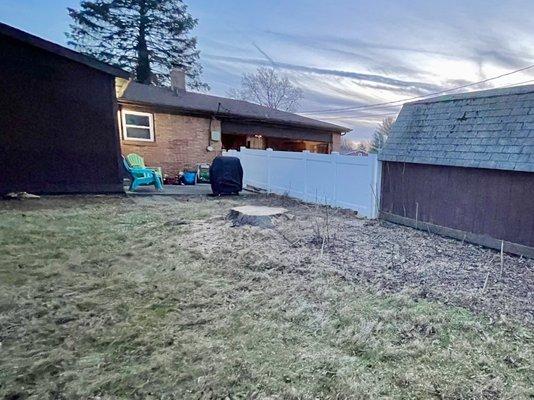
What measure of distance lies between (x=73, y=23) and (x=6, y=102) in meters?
14.9

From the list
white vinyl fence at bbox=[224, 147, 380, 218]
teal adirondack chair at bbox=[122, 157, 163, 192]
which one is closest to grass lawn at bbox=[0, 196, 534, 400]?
white vinyl fence at bbox=[224, 147, 380, 218]

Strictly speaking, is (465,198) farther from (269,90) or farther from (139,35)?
(269,90)

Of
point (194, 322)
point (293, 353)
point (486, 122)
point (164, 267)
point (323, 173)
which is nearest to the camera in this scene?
point (293, 353)

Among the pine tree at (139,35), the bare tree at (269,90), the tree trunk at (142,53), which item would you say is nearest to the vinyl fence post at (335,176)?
the pine tree at (139,35)

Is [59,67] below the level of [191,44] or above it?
below

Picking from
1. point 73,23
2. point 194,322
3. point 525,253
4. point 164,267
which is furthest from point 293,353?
point 73,23

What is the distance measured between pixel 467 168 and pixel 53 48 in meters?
9.13

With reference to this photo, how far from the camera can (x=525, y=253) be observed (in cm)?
451

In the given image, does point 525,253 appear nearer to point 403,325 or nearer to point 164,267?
point 403,325

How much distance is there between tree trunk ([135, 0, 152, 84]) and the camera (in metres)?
19.8

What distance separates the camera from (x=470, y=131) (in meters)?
5.37

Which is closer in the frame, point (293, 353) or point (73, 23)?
point (293, 353)

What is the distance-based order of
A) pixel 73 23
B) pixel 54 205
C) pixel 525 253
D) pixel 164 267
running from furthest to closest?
1. pixel 73 23
2. pixel 54 205
3. pixel 525 253
4. pixel 164 267

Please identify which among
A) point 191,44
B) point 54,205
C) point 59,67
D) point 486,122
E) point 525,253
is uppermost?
point 191,44
